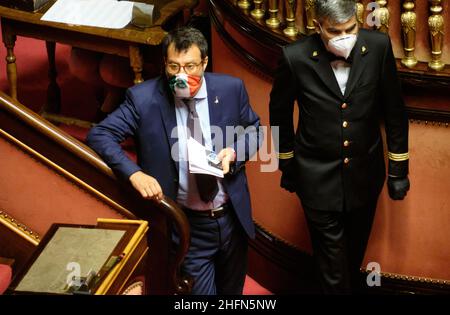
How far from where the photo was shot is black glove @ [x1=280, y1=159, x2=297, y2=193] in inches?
144

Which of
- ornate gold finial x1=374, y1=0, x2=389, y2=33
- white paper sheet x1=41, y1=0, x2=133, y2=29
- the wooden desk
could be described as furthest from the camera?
white paper sheet x1=41, y1=0, x2=133, y2=29

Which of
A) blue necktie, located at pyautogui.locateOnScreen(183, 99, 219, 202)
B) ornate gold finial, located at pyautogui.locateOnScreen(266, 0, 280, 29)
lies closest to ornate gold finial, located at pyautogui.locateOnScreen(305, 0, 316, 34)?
ornate gold finial, located at pyautogui.locateOnScreen(266, 0, 280, 29)

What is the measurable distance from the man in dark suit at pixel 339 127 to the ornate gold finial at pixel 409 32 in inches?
10.3

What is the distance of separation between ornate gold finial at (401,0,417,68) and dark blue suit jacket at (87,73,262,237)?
2.31ft

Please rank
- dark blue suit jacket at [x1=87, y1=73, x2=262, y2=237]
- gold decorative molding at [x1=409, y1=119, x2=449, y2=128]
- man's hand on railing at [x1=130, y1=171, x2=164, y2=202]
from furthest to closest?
gold decorative molding at [x1=409, y1=119, x2=449, y2=128], dark blue suit jacket at [x1=87, y1=73, x2=262, y2=237], man's hand on railing at [x1=130, y1=171, x2=164, y2=202]

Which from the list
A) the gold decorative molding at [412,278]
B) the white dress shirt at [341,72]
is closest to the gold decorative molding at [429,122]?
the white dress shirt at [341,72]

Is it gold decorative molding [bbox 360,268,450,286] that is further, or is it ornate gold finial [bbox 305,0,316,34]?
gold decorative molding [bbox 360,268,450,286]

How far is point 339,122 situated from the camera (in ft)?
11.3

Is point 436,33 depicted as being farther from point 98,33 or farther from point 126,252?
point 98,33

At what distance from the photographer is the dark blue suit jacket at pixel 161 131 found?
338 centimetres

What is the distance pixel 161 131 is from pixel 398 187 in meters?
0.96

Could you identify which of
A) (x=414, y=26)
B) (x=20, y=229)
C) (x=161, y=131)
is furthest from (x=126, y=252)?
(x=414, y=26)

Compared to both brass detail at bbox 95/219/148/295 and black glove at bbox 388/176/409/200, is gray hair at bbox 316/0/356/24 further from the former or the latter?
brass detail at bbox 95/219/148/295
